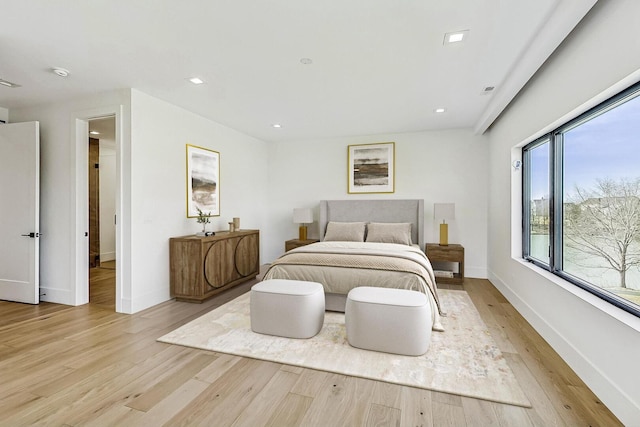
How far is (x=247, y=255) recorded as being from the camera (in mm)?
5109

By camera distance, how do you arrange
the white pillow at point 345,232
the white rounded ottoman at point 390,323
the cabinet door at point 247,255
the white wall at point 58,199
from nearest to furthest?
the white rounded ottoman at point 390,323 < the white wall at point 58,199 < the cabinet door at point 247,255 < the white pillow at point 345,232

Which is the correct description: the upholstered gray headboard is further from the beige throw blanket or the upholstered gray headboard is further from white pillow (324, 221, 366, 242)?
the beige throw blanket

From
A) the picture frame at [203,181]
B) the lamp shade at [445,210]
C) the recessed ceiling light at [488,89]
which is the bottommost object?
the lamp shade at [445,210]

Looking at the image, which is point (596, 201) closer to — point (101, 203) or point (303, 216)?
point (303, 216)

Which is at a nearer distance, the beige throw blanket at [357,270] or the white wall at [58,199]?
the beige throw blanket at [357,270]

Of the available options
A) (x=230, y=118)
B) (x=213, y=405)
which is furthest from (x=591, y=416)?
(x=230, y=118)

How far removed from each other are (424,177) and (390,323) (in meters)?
3.67

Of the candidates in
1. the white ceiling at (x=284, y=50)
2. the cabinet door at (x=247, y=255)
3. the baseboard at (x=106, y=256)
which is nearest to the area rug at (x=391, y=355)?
the cabinet door at (x=247, y=255)

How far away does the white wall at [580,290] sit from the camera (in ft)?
5.75

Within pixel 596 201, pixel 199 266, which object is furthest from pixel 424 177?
pixel 199 266

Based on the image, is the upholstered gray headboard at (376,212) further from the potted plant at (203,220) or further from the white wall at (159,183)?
the potted plant at (203,220)

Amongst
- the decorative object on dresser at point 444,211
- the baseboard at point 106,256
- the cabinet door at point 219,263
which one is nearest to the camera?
the cabinet door at point 219,263

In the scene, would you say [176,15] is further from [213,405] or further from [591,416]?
[591,416]

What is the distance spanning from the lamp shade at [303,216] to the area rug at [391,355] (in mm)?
2543
